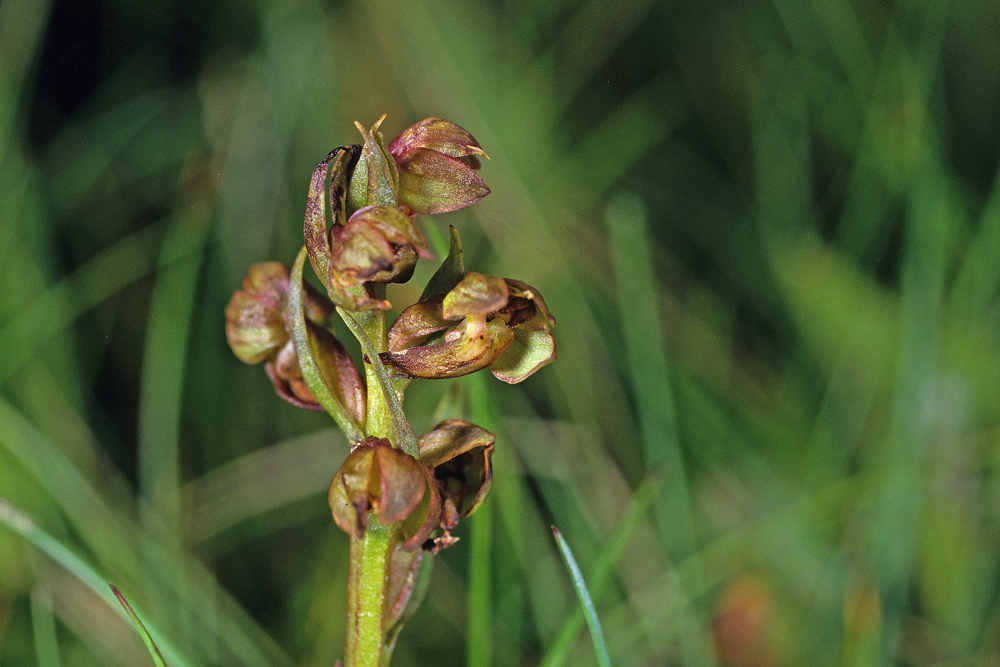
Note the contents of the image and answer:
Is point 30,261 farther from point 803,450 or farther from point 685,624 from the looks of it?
point 803,450

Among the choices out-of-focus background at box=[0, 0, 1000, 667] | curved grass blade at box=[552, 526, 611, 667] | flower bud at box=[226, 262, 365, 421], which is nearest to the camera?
curved grass blade at box=[552, 526, 611, 667]

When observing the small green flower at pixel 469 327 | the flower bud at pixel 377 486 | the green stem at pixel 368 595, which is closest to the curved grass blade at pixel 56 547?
the green stem at pixel 368 595

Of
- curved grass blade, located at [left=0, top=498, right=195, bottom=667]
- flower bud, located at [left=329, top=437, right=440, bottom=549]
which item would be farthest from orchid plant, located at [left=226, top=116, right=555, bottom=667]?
curved grass blade, located at [left=0, top=498, right=195, bottom=667]

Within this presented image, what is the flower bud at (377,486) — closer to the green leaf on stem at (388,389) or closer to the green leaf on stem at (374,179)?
the green leaf on stem at (388,389)

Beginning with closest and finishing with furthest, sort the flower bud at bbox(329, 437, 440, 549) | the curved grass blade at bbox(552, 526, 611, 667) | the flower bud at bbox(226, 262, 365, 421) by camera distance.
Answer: the flower bud at bbox(329, 437, 440, 549) → the curved grass blade at bbox(552, 526, 611, 667) → the flower bud at bbox(226, 262, 365, 421)

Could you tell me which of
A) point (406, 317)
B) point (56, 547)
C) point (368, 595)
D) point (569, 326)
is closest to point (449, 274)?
point (406, 317)

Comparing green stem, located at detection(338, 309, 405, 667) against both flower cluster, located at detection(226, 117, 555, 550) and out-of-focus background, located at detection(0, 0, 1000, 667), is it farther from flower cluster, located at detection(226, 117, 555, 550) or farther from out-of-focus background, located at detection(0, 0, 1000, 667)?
out-of-focus background, located at detection(0, 0, 1000, 667)
